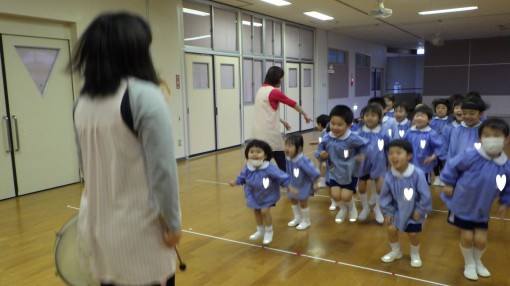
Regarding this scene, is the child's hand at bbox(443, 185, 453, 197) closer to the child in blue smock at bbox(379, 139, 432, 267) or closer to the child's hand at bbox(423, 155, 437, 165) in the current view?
the child in blue smock at bbox(379, 139, 432, 267)

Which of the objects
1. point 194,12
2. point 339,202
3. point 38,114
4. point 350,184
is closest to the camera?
point 350,184

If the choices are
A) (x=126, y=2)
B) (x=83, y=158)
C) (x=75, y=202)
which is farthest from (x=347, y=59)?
(x=83, y=158)

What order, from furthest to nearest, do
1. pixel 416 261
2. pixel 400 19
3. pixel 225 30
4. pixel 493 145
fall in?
pixel 400 19
pixel 225 30
pixel 416 261
pixel 493 145

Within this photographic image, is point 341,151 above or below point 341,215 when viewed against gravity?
above

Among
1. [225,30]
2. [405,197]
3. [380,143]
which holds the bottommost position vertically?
[405,197]

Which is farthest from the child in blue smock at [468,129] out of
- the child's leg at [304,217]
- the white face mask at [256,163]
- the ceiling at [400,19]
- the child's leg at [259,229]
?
the ceiling at [400,19]

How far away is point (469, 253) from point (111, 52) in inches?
103

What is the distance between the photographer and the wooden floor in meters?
2.78

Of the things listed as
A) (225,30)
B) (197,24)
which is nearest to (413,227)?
(197,24)

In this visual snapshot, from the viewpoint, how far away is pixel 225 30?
27.8ft

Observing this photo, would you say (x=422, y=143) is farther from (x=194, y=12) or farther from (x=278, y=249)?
(x=194, y=12)

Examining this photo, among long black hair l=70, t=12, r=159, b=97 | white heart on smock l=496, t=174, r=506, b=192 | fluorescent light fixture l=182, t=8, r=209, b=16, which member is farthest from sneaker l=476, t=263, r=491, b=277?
fluorescent light fixture l=182, t=8, r=209, b=16

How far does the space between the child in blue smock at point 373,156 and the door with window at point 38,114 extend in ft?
11.8

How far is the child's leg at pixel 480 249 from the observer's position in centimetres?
262
